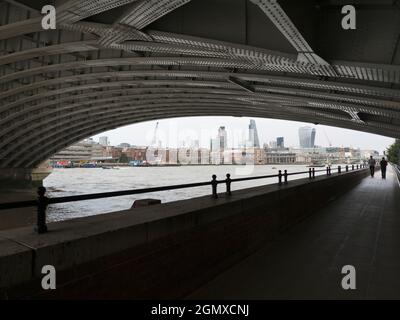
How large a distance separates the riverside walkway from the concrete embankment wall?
38 cm

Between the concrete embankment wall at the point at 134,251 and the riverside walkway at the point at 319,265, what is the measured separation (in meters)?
0.38

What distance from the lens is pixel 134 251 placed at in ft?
12.4

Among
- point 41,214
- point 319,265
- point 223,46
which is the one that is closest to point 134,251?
point 41,214

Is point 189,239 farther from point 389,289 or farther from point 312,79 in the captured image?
point 312,79

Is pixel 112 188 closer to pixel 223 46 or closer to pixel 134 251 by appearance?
pixel 223 46

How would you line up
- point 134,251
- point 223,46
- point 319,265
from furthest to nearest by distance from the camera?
1. point 223,46
2. point 319,265
3. point 134,251

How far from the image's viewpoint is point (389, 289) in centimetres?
498

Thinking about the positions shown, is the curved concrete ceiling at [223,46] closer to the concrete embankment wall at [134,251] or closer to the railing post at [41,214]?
the concrete embankment wall at [134,251]

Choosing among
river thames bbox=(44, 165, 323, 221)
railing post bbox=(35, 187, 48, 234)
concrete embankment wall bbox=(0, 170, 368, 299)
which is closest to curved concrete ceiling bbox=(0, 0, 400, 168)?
concrete embankment wall bbox=(0, 170, 368, 299)

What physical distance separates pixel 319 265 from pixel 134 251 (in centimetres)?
385

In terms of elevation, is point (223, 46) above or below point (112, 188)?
above

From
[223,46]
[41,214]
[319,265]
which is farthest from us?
[223,46]

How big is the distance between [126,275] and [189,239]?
1.33 metres
